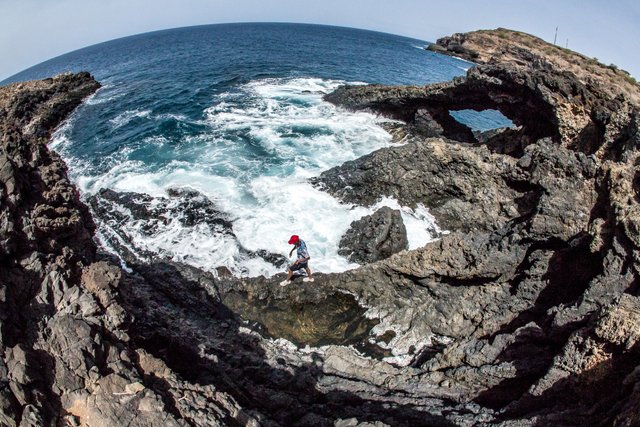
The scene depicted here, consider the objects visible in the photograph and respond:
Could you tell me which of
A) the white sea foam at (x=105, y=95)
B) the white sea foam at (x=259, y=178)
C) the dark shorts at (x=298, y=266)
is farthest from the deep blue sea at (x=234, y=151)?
the dark shorts at (x=298, y=266)

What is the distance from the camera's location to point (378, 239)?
15.2 m

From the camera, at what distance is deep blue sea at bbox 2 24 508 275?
17.0 meters

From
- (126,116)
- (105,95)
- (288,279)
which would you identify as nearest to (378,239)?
(288,279)

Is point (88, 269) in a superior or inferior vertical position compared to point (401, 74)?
inferior

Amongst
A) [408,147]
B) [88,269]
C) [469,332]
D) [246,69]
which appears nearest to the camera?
[88,269]

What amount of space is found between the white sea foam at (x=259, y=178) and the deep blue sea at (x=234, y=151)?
0.23ft

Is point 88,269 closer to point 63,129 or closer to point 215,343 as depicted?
point 215,343

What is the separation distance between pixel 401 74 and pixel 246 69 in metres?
28.9

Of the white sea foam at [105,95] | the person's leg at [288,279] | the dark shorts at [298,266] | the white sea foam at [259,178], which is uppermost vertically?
the white sea foam at [105,95]

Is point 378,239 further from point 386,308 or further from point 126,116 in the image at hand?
point 126,116

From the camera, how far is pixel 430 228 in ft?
56.3

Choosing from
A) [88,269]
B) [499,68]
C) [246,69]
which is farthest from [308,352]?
[246,69]

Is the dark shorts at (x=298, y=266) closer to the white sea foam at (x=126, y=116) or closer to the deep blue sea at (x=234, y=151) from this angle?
the deep blue sea at (x=234, y=151)

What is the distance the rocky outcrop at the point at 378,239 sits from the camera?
15.2m
